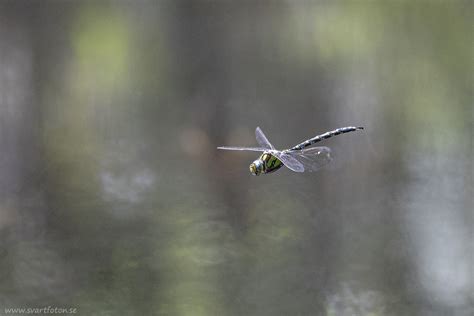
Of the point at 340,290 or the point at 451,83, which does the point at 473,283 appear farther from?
the point at 451,83

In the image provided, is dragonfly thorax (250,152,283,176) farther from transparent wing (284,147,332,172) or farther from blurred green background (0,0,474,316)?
blurred green background (0,0,474,316)

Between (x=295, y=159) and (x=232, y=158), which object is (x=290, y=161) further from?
(x=232, y=158)

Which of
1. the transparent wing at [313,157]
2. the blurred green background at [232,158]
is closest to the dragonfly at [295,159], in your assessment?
the transparent wing at [313,157]

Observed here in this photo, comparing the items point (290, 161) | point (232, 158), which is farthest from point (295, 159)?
point (232, 158)

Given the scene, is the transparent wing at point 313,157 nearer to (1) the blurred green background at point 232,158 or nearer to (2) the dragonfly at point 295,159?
(2) the dragonfly at point 295,159

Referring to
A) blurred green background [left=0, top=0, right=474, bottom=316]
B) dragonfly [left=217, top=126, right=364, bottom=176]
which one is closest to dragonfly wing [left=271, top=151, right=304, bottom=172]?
dragonfly [left=217, top=126, right=364, bottom=176]

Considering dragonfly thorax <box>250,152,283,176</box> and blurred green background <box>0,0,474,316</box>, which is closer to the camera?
dragonfly thorax <box>250,152,283,176</box>
